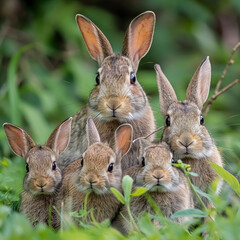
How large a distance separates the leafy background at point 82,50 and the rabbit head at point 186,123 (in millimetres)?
2093

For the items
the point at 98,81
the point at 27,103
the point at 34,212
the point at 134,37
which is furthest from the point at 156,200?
the point at 27,103

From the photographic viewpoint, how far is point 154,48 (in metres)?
12.0

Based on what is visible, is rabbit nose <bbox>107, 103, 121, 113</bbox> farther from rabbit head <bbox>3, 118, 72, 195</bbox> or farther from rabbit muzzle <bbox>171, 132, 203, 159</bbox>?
rabbit muzzle <bbox>171, 132, 203, 159</bbox>

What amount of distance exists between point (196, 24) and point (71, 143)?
6.40 m

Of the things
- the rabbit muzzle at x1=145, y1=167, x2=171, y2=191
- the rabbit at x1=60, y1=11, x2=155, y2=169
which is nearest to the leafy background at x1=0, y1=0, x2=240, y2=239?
the rabbit at x1=60, y1=11, x2=155, y2=169

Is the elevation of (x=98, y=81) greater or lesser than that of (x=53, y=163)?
greater

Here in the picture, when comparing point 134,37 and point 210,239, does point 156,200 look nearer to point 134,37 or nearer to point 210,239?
point 210,239

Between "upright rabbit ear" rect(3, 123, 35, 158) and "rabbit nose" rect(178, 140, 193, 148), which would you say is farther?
"upright rabbit ear" rect(3, 123, 35, 158)

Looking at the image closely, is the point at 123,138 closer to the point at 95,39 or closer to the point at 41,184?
the point at 41,184

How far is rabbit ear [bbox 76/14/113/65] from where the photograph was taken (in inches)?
263

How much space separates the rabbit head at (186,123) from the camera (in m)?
5.57

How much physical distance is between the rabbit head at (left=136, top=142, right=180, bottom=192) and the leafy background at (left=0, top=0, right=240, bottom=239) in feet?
9.63

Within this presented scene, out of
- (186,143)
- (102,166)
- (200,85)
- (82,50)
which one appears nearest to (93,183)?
(102,166)

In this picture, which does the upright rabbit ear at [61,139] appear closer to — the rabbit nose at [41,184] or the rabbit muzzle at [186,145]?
the rabbit nose at [41,184]
